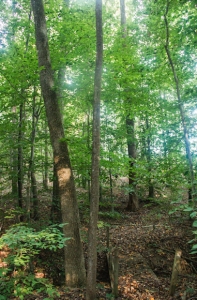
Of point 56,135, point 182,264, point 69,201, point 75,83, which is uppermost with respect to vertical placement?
point 75,83

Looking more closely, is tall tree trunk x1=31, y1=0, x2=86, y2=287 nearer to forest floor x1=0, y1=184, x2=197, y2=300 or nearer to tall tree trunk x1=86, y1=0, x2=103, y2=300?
forest floor x1=0, y1=184, x2=197, y2=300

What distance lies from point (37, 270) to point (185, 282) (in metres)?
4.43

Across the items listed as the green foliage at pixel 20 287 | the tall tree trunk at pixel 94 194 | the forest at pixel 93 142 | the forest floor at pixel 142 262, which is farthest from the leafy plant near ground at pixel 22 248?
the forest floor at pixel 142 262

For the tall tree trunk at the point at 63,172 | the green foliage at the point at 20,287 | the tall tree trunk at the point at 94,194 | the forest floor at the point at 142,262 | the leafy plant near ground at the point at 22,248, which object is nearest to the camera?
the leafy plant near ground at the point at 22,248

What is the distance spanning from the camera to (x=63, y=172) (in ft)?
15.4

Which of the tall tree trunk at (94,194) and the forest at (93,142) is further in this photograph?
the forest at (93,142)

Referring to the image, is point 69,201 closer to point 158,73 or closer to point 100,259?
point 100,259

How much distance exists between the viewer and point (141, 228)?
27.4ft

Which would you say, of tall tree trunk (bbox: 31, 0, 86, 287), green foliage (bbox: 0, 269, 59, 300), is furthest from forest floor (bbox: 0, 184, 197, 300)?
green foliage (bbox: 0, 269, 59, 300)

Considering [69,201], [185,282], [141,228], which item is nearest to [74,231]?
[69,201]

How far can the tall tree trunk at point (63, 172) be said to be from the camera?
4531 millimetres

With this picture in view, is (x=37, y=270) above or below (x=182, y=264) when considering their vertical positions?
below

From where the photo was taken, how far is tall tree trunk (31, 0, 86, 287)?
4.53m

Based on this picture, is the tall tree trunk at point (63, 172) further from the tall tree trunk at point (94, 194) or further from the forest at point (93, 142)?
the tall tree trunk at point (94, 194)
